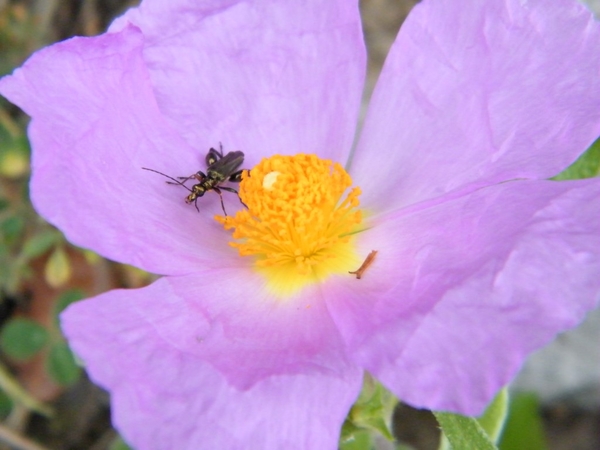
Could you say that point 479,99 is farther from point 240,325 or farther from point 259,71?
point 240,325

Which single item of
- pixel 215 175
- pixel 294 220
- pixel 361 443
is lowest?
pixel 361 443

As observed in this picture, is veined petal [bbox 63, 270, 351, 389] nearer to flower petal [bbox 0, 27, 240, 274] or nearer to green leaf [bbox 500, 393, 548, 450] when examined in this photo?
flower petal [bbox 0, 27, 240, 274]

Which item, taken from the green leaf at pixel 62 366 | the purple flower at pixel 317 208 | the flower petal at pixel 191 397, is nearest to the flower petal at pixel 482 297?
the purple flower at pixel 317 208

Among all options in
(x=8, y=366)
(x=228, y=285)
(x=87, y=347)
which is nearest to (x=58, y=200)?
(x=87, y=347)

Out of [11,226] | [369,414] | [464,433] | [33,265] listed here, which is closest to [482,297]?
[464,433]

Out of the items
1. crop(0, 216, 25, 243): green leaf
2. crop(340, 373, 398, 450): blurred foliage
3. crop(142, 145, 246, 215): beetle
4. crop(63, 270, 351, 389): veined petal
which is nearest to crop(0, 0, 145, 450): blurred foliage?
crop(0, 216, 25, 243): green leaf

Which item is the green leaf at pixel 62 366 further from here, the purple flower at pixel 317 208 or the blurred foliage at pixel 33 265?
the purple flower at pixel 317 208

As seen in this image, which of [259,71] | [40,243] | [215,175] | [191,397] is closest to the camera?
[191,397]
